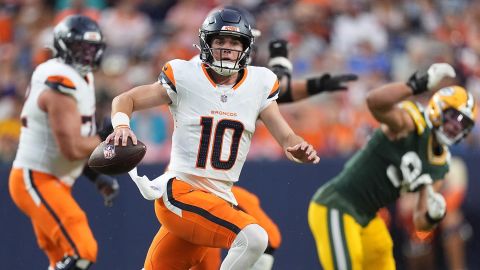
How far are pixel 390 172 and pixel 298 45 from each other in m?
4.12

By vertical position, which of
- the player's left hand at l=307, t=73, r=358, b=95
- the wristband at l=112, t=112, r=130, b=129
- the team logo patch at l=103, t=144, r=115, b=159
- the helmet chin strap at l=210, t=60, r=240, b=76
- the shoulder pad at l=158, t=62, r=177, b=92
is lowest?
the team logo patch at l=103, t=144, r=115, b=159

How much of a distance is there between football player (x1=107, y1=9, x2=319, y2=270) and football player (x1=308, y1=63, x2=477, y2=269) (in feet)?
3.75

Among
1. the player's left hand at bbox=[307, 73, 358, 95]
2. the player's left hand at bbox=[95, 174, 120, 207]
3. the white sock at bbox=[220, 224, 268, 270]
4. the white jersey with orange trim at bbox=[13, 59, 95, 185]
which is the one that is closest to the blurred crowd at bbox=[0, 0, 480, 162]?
the player's left hand at bbox=[95, 174, 120, 207]

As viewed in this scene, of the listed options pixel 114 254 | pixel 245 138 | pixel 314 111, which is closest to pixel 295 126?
pixel 314 111

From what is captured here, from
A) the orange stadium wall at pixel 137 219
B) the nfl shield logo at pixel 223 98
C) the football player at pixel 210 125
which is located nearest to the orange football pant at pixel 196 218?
the football player at pixel 210 125

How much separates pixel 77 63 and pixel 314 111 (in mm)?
3390

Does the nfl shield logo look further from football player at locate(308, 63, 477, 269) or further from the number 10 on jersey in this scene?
football player at locate(308, 63, 477, 269)

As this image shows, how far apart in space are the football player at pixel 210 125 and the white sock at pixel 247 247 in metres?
0.02

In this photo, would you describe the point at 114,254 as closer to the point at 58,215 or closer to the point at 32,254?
the point at 32,254

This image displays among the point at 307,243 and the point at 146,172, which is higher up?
the point at 146,172

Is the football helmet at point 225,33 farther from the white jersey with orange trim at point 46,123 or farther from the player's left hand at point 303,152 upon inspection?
the white jersey with orange trim at point 46,123

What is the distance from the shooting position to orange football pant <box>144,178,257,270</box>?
5.14 meters

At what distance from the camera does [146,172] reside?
8141 millimetres

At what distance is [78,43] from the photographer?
21.7 feet
